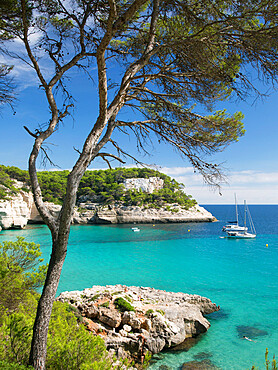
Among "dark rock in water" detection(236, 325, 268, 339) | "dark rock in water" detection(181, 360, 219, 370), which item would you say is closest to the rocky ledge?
"dark rock in water" detection(181, 360, 219, 370)

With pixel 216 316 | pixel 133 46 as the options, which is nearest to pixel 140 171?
pixel 216 316

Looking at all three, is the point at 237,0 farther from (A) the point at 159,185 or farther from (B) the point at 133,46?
(A) the point at 159,185

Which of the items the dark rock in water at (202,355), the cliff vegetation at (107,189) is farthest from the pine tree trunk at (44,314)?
the cliff vegetation at (107,189)

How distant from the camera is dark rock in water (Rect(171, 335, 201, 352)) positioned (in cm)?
802

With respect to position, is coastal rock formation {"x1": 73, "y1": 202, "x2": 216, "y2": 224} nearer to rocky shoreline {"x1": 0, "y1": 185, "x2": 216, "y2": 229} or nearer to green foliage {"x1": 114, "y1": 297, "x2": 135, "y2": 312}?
rocky shoreline {"x1": 0, "y1": 185, "x2": 216, "y2": 229}

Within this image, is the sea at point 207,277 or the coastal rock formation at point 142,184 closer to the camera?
the sea at point 207,277

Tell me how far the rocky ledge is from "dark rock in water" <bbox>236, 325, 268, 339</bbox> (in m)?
1.34

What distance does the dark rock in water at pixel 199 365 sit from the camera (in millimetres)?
7062

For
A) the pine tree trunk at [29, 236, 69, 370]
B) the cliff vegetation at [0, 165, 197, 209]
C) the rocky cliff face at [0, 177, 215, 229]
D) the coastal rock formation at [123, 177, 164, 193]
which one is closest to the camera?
the pine tree trunk at [29, 236, 69, 370]

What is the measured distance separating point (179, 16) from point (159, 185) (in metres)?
59.3

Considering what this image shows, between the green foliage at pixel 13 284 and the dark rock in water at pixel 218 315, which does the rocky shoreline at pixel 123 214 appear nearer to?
the dark rock in water at pixel 218 315

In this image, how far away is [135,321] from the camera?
8133 millimetres

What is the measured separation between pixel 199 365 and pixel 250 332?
11.8 feet

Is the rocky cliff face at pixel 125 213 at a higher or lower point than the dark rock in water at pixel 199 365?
higher
